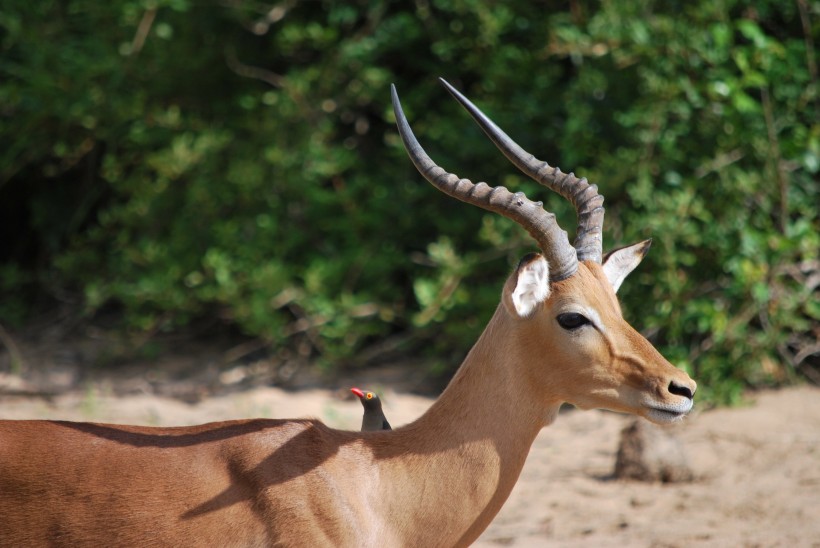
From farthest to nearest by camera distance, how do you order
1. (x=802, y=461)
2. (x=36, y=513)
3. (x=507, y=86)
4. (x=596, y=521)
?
(x=507, y=86) < (x=802, y=461) < (x=596, y=521) < (x=36, y=513)

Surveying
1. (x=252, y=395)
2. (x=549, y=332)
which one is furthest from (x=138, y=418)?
(x=549, y=332)

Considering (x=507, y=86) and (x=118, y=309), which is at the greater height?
(x=507, y=86)

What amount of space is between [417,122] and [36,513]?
5912mm

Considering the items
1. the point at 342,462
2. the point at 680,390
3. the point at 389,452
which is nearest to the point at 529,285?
the point at 680,390

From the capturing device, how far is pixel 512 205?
358 cm

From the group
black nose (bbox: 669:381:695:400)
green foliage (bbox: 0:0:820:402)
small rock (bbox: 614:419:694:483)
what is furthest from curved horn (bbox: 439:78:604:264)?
green foliage (bbox: 0:0:820:402)

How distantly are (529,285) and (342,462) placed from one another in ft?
3.01

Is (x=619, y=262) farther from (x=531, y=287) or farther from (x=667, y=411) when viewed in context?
(x=667, y=411)

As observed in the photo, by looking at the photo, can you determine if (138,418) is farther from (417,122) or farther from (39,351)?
(417,122)

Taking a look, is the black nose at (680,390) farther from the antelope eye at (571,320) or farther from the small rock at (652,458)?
the small rock at (652,458)

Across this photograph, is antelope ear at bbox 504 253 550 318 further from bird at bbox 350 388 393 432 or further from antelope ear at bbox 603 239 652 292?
bird at bbox 350 388 393 432

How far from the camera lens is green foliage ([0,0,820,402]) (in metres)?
7.36

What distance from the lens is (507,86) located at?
8.35 metres

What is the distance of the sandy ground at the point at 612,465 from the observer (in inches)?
210
